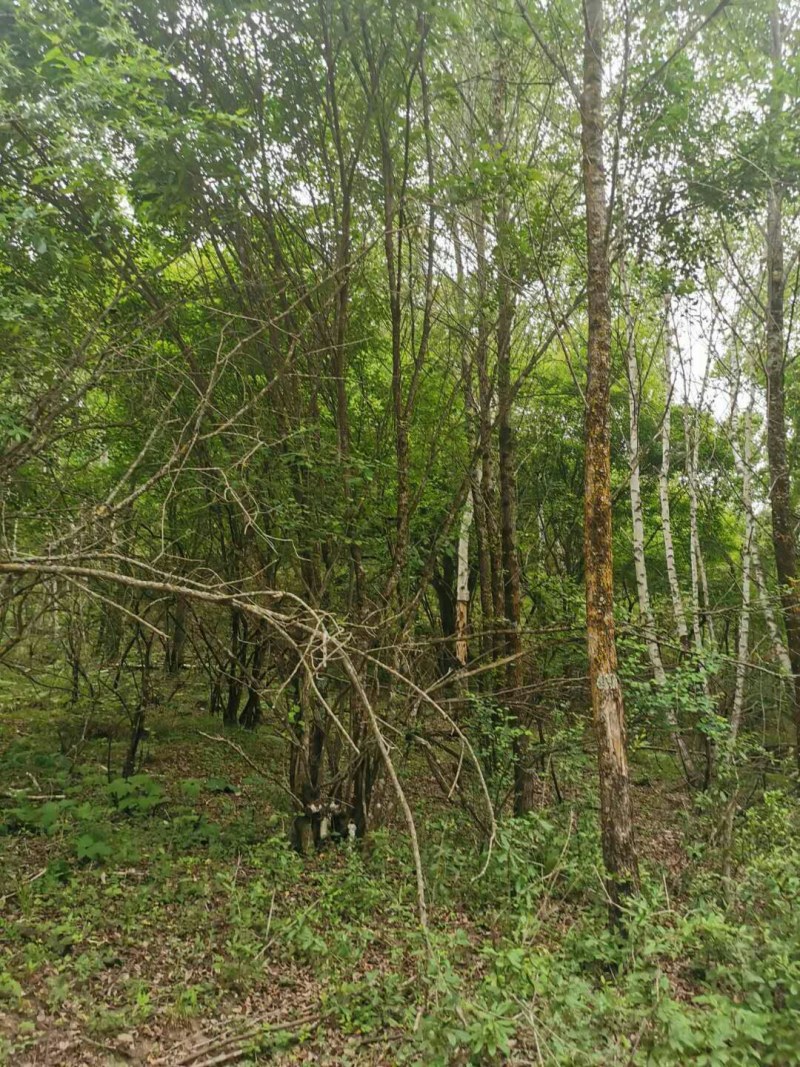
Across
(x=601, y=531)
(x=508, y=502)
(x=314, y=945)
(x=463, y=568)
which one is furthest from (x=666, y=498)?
(x=314, y=945)

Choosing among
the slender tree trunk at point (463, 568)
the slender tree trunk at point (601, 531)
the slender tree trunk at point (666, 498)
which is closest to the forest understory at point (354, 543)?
the slender tree trunk at point (601, 531)

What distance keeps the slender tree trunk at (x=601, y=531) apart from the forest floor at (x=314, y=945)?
1.53 feet

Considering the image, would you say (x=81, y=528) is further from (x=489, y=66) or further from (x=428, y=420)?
(x=489, y=66)

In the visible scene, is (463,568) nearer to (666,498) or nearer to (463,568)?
(463,568)

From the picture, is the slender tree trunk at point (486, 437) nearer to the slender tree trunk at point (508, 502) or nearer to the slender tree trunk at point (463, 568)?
the slender tree trunk at point (508, 502)

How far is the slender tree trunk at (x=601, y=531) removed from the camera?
4605mm

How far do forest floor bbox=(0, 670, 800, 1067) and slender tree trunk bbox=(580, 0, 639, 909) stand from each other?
466 millimetres

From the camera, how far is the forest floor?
3344mm

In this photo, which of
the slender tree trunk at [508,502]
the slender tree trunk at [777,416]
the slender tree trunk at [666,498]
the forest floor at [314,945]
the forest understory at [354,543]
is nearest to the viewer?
the forest floor at [314,945]

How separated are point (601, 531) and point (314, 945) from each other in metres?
3.77

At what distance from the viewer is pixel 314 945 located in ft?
15.1

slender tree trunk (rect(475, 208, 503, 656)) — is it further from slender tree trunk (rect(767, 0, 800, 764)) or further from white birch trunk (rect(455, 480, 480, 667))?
slender tree trunk (rect(767, 0, 800, 764))

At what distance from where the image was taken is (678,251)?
277 inches

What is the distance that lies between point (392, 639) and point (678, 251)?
17.5 feet
